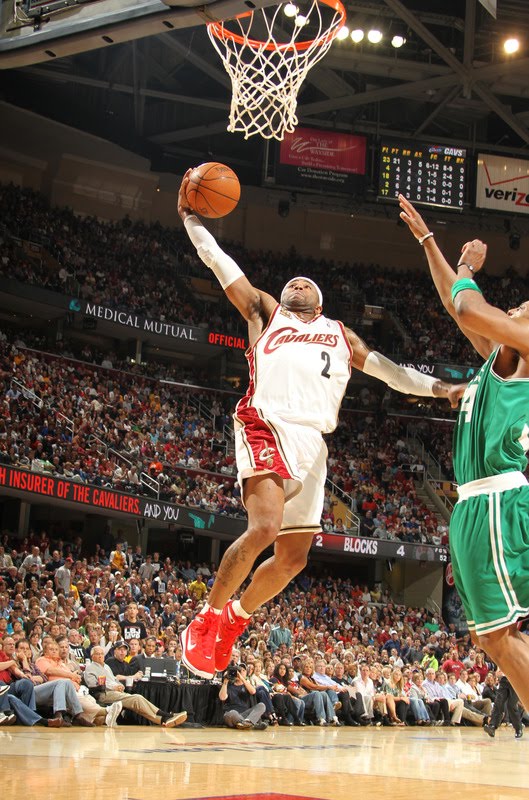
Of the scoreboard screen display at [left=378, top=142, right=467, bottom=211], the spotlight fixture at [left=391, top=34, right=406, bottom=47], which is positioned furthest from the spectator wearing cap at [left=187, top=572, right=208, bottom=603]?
the spotlight fixture at [left=391, top=34, right=406, bottom=47]

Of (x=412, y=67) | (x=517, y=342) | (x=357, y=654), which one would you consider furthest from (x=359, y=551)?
(x=517, y=342)

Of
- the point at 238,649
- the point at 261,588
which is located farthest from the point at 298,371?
the point at 238,649

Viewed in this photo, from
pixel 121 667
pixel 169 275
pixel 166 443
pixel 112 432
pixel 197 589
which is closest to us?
pixel 121 667

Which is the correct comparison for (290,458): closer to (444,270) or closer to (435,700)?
(444,270)

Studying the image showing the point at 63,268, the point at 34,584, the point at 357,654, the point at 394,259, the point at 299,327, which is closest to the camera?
the point at 299,327

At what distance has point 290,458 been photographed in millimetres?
5457

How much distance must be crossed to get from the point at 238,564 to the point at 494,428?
5.61 feet

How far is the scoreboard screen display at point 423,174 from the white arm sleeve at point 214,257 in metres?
19.6

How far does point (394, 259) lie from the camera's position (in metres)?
34.7

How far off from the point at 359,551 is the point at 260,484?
20316 millimetres

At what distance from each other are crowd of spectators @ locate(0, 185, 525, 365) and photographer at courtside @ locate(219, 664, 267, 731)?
14.7m

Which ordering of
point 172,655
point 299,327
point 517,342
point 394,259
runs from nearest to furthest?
point 517,342
point 299,327
point 172,655
point 394,259

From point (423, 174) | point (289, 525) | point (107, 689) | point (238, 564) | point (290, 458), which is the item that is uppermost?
point (423, 174)

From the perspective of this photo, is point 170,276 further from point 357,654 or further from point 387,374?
point 387,374
